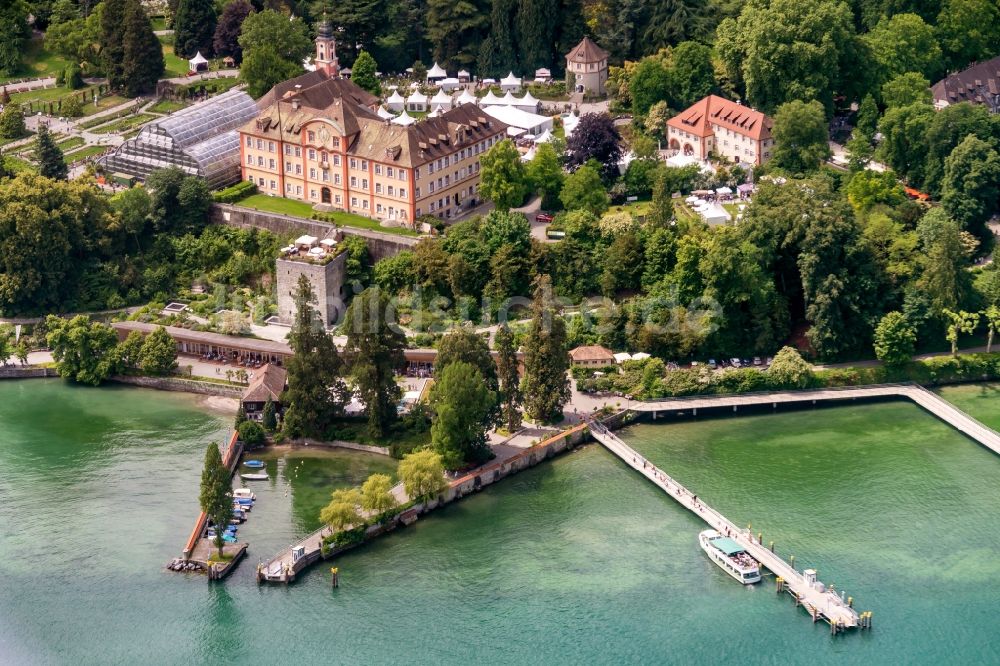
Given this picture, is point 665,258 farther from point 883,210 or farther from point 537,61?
point 537,61

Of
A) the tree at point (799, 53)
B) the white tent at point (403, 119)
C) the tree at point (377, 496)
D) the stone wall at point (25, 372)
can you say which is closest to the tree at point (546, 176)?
the white tent at point (403, 119)

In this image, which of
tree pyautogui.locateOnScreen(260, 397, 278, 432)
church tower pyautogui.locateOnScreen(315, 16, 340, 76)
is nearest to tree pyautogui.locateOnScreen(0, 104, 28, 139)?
church tower pyautogui.locateOnScreen(315, 16, 340, 76)

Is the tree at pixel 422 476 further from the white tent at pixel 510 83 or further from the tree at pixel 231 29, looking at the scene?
the tree at pixel 231 29

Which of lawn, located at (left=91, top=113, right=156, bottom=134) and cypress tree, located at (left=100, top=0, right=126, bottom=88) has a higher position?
cypress tree, located at (left=100, top=0, right=126, bottom=88)

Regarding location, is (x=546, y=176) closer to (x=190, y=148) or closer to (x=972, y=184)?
(x=190, y=148)

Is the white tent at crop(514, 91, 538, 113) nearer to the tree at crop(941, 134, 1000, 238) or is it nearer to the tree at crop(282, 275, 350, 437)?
the tree at crop(941, 134, 1000, 238)
